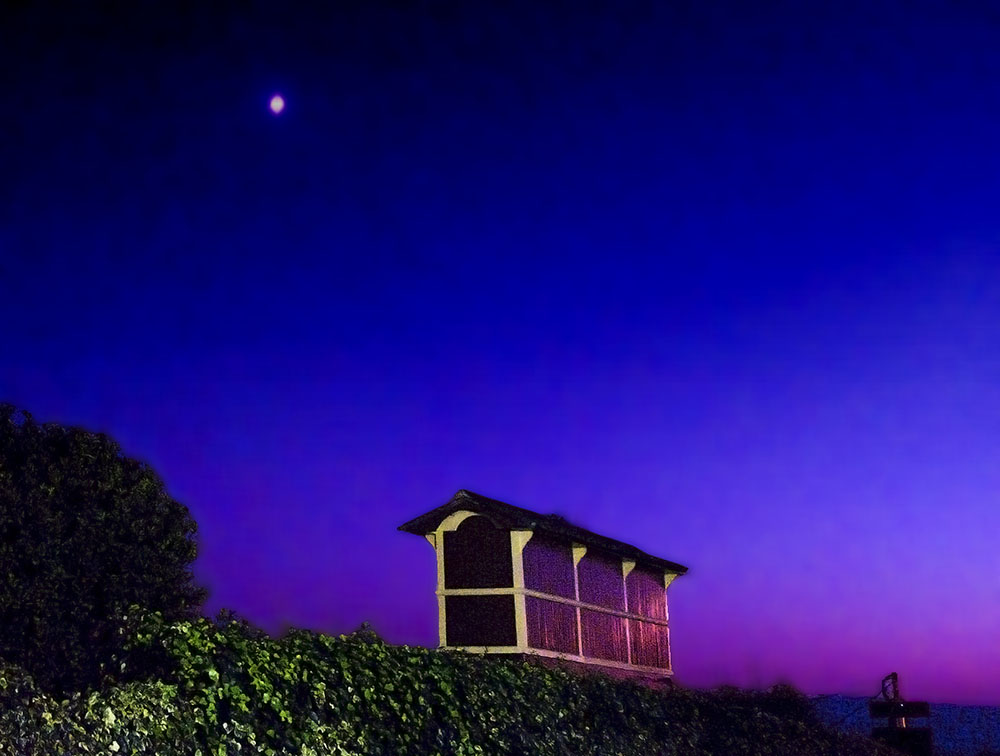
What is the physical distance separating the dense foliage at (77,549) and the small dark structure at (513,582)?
1134 cm

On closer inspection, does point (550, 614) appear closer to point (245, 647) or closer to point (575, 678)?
point (575, 678)

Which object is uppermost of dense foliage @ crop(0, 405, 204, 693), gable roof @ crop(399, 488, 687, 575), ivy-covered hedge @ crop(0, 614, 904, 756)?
gable roof @ crop(399, 488, 687, 575)

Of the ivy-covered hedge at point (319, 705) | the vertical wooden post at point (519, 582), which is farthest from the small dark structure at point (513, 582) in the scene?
the ivy-covered hedge at point (319, 705)

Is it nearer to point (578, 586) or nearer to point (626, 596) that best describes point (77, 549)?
point (578, 586)

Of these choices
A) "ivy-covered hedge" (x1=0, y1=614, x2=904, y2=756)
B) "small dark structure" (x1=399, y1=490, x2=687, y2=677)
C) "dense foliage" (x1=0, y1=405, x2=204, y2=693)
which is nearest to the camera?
"ivy-covered hedge" (x1=0, y1=614, x2=904, y2=756)

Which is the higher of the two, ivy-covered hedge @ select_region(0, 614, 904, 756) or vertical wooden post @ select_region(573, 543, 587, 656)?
vertical wooden post @ select_region(573, 543, 587, 656)

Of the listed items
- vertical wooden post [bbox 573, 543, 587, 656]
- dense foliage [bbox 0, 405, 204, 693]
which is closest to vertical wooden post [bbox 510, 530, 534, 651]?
vertical wooden post [bbox 573, 543, 587, 656]

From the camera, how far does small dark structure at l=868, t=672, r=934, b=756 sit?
3784 cm

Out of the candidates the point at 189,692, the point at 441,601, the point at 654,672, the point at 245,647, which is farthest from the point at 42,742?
the point at 654,672

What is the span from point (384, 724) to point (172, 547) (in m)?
3.03

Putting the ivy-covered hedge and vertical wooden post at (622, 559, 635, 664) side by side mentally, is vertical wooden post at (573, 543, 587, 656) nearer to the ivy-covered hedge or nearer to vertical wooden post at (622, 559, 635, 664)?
vertical wooden post at (622, 559, 635, 664)

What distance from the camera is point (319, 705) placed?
12086 mm

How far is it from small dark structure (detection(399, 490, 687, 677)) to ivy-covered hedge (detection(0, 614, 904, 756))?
420 centimetres

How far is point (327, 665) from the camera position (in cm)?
1262
